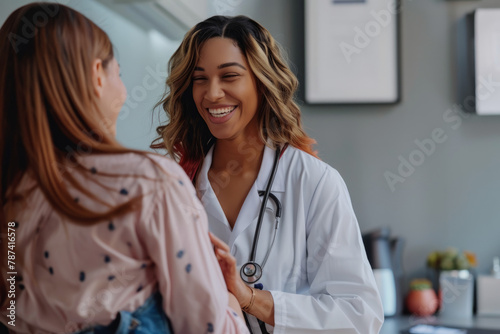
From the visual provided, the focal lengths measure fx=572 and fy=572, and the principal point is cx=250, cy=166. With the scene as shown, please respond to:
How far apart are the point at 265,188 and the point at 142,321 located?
656mm

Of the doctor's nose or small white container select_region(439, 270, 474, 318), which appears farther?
small white container select_region(439, 270, 474, 318)

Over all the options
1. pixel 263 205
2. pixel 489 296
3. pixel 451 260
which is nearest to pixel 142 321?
pixel 263 205

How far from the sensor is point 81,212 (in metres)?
0.80

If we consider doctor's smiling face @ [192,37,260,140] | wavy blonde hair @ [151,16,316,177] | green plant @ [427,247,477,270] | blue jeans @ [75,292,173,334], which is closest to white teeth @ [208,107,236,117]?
doctor's smiling face @ [192,37,260,140]

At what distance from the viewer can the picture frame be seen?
2887 millimetres

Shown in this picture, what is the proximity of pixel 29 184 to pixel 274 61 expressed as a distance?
823 mm

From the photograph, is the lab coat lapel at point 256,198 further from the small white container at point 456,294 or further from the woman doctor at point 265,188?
the small white container at point 456,294

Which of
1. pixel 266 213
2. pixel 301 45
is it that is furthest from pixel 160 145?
pixel 301 45

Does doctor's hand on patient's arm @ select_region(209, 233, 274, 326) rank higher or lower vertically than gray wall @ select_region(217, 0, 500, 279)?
lower

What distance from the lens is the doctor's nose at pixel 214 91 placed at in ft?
4.56

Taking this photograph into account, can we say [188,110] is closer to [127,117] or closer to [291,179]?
[291,179]

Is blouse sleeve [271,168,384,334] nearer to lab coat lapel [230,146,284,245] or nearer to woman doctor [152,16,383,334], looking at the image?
woman doctor [152,16,383,334]

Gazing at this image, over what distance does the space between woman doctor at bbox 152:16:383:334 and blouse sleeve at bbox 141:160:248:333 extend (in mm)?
337

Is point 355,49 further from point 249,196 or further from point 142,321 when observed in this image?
point 142,321
